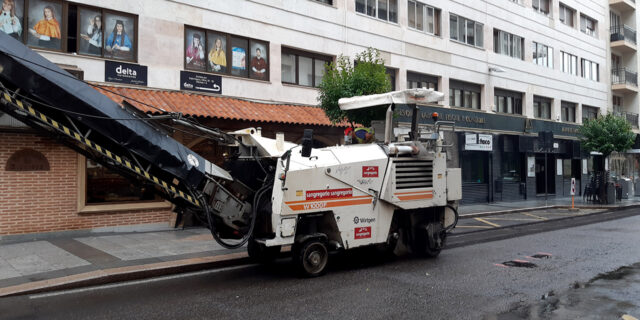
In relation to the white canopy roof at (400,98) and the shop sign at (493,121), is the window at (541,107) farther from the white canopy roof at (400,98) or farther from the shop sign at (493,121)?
the white canopy roof at (400,98)

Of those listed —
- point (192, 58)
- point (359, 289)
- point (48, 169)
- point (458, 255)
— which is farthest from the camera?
point (192, 58)

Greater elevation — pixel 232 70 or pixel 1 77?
pixel 232 70

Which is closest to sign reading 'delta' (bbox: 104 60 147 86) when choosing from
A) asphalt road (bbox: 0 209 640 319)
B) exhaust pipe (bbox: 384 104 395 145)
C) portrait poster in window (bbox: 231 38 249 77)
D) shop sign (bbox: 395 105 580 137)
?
portrait poster in window (bbox: 231 38 249 77)

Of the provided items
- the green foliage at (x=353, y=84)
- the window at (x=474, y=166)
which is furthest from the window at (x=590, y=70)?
the green foliage at (x=353, y=84)

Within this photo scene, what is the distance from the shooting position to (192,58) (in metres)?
13.2

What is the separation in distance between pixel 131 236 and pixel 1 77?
20.3 ft

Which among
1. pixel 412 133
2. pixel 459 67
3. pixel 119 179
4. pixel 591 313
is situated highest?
pixel 459 67

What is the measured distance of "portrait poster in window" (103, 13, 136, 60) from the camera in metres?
11.7

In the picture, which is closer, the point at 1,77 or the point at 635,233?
the point at 1,77

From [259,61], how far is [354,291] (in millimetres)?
9610

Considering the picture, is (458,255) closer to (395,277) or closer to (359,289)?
(395,277)

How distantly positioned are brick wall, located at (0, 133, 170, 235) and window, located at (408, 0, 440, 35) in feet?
47.7

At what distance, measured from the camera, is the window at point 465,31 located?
22031 millimetres

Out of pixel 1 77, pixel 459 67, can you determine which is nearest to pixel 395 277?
pixel 1 77
